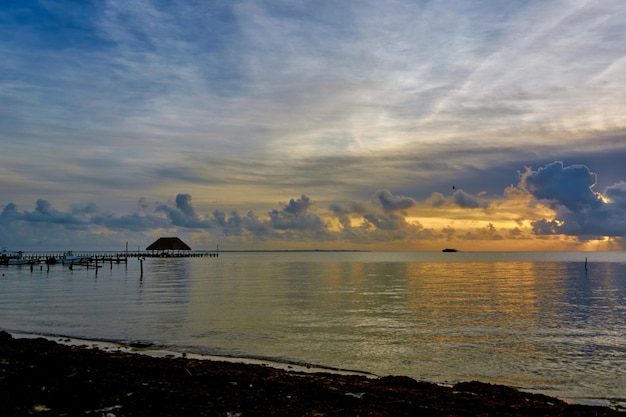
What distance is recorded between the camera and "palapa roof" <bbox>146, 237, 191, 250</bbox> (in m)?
191

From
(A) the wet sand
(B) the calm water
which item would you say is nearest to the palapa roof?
(B) the calm water

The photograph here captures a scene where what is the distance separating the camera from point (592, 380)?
734 inches

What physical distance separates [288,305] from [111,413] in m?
30.3

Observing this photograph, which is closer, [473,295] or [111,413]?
[111,413]

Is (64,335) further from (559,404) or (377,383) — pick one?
(559,404)

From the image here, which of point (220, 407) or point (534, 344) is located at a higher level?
point (220, 407)

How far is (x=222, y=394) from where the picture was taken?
1376cm

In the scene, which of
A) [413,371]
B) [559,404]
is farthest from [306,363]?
[559,404]

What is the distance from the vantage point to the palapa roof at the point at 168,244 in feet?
625

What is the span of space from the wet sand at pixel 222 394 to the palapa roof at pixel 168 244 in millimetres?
178980

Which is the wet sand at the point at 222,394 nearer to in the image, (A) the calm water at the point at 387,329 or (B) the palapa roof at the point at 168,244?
(A) the calm water at the point at 387,329

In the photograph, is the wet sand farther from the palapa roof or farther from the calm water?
the palapa roof

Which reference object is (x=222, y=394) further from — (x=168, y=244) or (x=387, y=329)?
(x=168, y=244)

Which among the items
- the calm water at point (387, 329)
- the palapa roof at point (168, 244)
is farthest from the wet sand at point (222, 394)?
the palapa roof at point (168, 244)
